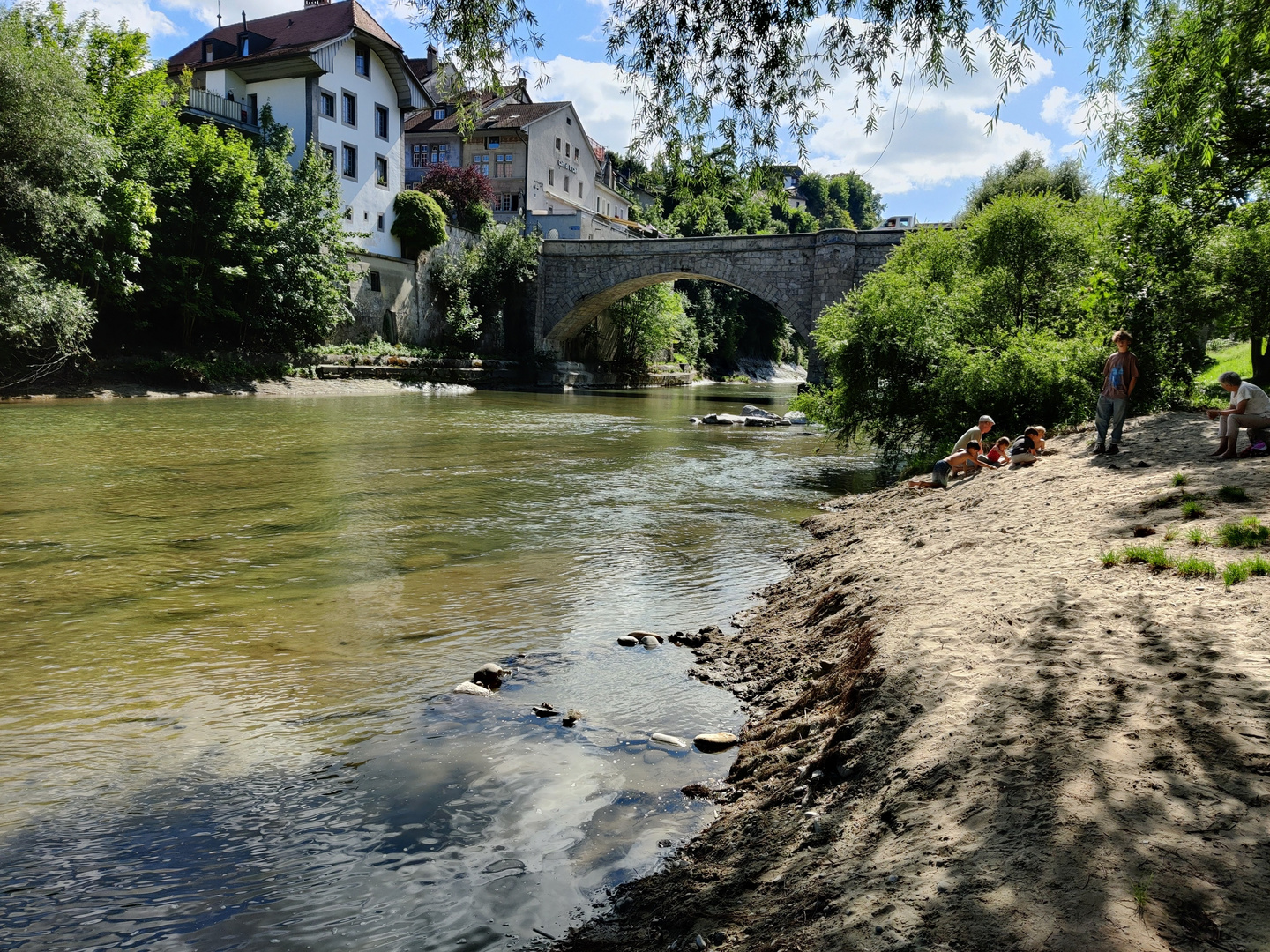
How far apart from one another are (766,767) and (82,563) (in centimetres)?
748

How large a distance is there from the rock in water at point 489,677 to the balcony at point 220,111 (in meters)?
37.2

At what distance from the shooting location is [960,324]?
15.5m

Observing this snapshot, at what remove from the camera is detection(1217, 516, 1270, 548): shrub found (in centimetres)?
566

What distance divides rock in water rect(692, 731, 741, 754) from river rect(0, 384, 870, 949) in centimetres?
10

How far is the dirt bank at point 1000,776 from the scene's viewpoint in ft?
8.46

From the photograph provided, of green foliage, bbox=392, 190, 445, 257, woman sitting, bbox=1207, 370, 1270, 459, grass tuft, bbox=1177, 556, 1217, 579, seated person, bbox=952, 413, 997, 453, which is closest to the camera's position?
grass tuft, bbox=1177, 556, 1217, 579

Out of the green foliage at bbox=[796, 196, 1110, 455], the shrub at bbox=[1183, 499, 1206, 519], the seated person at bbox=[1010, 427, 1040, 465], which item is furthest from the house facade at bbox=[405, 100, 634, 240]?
the shrub at bbox=[1183, 499, 1206, 519]

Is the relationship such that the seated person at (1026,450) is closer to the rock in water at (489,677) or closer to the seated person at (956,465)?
the seated person at (956,465)

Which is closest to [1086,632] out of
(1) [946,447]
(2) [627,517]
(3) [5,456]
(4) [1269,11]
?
(4) [1269,11]

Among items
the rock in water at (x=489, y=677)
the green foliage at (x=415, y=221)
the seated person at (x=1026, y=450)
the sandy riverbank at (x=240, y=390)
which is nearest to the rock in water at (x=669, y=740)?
the rock in water at (x=489, y=677)

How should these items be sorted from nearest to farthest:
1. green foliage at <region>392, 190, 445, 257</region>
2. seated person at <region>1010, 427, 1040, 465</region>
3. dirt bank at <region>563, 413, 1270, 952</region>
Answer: dirt bank at <region>563, 413, 1270, 952</region> → seated person at <region>1010, 427, 1040, 465</region> → green foliage at <region>392, 190, 445, 257</region>

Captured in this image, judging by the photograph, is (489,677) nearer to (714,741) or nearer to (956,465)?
(714,741)

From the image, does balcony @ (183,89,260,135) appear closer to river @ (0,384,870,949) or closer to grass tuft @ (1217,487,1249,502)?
river @ (0,384,870,949)

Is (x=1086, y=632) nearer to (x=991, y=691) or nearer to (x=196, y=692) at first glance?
(x=991, y=691)
